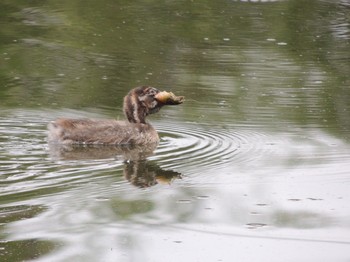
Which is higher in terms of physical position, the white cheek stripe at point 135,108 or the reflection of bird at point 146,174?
the white cheek stripe at point 135,108

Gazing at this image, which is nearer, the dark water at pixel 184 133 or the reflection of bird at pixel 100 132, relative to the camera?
the dark water at pixel 184 133

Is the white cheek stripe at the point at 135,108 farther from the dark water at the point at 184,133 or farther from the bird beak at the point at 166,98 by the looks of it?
the dark water at the point at 184,133

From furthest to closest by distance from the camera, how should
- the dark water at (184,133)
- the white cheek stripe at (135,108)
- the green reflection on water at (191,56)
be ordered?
the green reflection on water at (191,56), the white cheek stripe at (135,108), the dark water at (184,133)

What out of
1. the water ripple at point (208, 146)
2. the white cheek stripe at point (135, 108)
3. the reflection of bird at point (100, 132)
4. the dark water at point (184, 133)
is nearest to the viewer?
the dark water at point (184, 133)

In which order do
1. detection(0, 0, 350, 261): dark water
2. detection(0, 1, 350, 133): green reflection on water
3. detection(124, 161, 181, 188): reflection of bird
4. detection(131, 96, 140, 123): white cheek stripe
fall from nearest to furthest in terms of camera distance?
detection(0, 0, 350, 261): dark water
detection(124, 161, 181, 188): reflection of bird
detection(131, 96, 140, 123): white cheek stripe
detection(0, 1, 350, 133): green reflection on water

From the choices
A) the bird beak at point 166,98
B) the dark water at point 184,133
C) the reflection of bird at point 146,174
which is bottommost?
the reflection of bird at point 146,174

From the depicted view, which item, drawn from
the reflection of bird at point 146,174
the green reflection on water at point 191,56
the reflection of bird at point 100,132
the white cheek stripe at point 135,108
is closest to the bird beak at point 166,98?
the white cheek stripe at point 135,108

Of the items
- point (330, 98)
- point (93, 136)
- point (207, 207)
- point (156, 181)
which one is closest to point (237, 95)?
point (330, 98)

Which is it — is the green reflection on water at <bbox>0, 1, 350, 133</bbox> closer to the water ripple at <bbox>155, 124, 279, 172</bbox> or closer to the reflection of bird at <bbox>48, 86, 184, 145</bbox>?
the water ripple at <bbox>155, 124, 279, 172</bbox>

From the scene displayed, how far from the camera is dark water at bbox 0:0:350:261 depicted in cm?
723

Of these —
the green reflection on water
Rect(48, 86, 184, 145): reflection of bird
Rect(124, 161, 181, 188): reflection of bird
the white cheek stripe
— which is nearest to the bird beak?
the white cheek stripe

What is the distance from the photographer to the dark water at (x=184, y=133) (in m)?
7.23

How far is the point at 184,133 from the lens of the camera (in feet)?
36.6

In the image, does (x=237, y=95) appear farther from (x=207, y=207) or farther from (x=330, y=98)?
(x=207, y=207)
